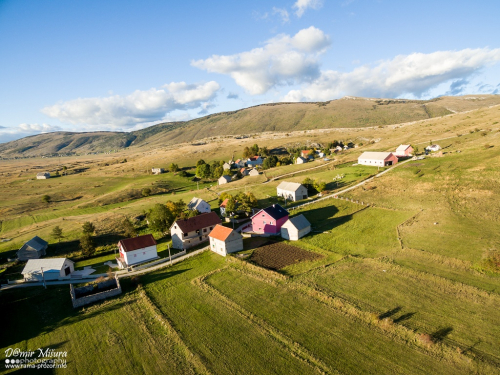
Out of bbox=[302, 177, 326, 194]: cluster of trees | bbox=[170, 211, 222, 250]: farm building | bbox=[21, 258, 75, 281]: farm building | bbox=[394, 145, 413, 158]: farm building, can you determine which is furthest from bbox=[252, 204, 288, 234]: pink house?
bbox=[394, 145, 413, 158]: farm building

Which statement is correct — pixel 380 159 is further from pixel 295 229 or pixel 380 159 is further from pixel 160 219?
pixel 160 219

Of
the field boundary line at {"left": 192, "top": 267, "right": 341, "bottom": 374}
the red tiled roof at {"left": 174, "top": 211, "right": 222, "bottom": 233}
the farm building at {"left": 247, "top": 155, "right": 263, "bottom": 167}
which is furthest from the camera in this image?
the farm building at {"left": 247, "top": 155, "right": 263, "bottom": 167}

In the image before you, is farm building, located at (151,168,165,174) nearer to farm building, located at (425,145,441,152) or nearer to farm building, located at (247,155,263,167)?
farm building, located at (247,155,263,167)

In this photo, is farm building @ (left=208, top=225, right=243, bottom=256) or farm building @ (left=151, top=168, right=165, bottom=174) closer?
farm building @ (left=208, top=225, right=243, bottom=256)

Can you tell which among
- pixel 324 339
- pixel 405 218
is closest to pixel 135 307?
pixel 324 339

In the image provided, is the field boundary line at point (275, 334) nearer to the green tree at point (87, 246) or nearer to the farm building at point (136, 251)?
the farm building at point (136, 251)

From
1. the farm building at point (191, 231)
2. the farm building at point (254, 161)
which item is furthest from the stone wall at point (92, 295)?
the farm building at point (254, 161)

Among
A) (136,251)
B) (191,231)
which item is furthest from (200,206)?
(136,251)
